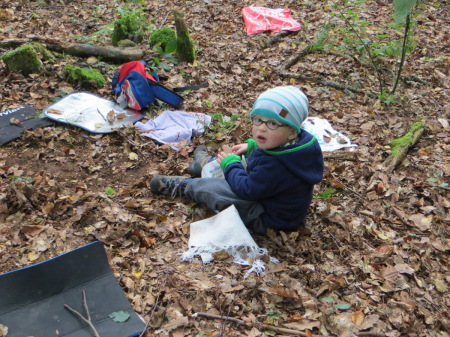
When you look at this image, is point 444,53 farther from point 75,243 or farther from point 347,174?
point 75,243

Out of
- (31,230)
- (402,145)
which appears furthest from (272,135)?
(402,145)

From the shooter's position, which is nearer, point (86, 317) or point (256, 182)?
point (86, 317)

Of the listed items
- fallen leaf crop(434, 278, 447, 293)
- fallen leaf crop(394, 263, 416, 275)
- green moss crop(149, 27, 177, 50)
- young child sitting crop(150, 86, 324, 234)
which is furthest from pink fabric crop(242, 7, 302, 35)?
fallen leaf crop(434, 278, 447, 293)

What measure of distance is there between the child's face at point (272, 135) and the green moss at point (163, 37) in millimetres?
4267

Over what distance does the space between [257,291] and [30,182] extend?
97.6 inches

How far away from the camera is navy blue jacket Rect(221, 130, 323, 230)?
10.7 feet

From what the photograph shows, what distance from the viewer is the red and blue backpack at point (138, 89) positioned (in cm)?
540

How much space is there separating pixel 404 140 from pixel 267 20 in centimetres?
448

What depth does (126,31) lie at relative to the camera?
7.14 meters

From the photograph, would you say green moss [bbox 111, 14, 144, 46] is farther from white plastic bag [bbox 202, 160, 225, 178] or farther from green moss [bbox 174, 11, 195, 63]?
white plastic bag [bbox 202, 160, 225, 178]

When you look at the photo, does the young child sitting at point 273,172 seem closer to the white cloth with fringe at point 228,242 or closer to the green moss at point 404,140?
the white cloth with fringe at point 228,242

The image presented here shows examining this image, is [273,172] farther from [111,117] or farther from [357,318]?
[111,117]

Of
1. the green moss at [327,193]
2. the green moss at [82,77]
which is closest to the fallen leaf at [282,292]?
the green moss at [327,193]

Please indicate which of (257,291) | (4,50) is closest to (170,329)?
(257,291)
